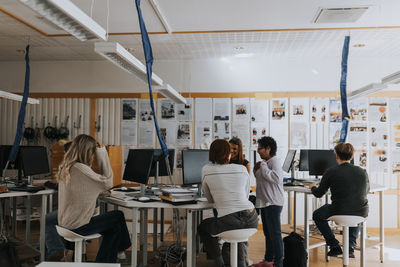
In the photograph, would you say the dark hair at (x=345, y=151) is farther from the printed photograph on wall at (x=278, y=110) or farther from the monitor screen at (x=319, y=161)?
the printed photograph on wall at (x=278, y=110)

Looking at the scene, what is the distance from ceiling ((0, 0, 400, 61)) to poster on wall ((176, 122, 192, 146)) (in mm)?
1255

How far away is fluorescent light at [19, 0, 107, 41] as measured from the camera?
204 cm

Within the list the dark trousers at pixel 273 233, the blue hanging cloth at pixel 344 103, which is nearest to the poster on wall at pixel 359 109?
the blue hanging cloth at pixel 344 103

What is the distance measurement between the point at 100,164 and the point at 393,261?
3.84 m

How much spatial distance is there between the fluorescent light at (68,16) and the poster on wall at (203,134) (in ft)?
13.3

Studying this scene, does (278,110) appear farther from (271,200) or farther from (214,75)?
(271,200)

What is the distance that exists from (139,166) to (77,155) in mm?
773

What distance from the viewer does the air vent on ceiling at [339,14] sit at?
13.5 feet

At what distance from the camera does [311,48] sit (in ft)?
19.0

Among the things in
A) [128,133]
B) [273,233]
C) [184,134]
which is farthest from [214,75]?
[273,233]

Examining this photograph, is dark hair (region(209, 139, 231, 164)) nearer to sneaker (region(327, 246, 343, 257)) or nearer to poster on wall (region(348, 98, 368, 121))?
sneaker (region(327, 246, 343, 257))

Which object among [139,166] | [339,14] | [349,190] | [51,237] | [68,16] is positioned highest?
[339,14]

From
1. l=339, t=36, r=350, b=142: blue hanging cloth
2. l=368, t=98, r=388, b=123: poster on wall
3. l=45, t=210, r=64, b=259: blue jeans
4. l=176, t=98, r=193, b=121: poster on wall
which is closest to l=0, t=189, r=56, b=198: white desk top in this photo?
l=45, t=210, r=64, b=259: blue jeans

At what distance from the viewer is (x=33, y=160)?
457 centimetres
